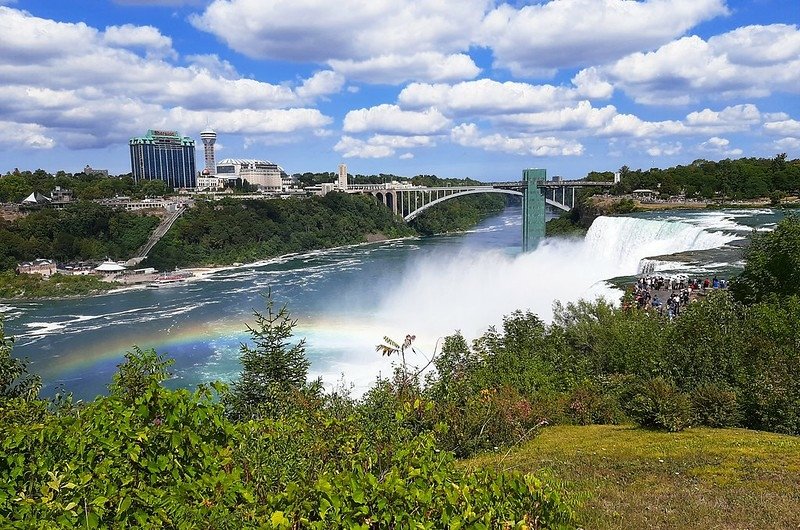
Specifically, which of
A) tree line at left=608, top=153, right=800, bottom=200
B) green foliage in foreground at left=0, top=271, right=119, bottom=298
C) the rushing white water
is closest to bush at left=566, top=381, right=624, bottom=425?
the rushing white water

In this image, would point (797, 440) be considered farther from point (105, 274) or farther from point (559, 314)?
point (105, 274)

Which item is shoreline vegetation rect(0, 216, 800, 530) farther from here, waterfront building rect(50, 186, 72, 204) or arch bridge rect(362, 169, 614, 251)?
waterfront building rect(50, 186, 72, 204)

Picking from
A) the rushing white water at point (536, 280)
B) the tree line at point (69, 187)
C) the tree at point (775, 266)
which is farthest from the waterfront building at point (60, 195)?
the tree at point (775, 266)

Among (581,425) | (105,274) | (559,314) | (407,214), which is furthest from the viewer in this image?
(407,214)

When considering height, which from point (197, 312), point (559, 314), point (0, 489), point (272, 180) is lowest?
point (197, 312)

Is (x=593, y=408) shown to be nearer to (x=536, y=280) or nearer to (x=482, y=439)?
(x=482, y=439)

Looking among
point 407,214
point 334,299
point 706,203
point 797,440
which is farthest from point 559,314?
point 407,214
